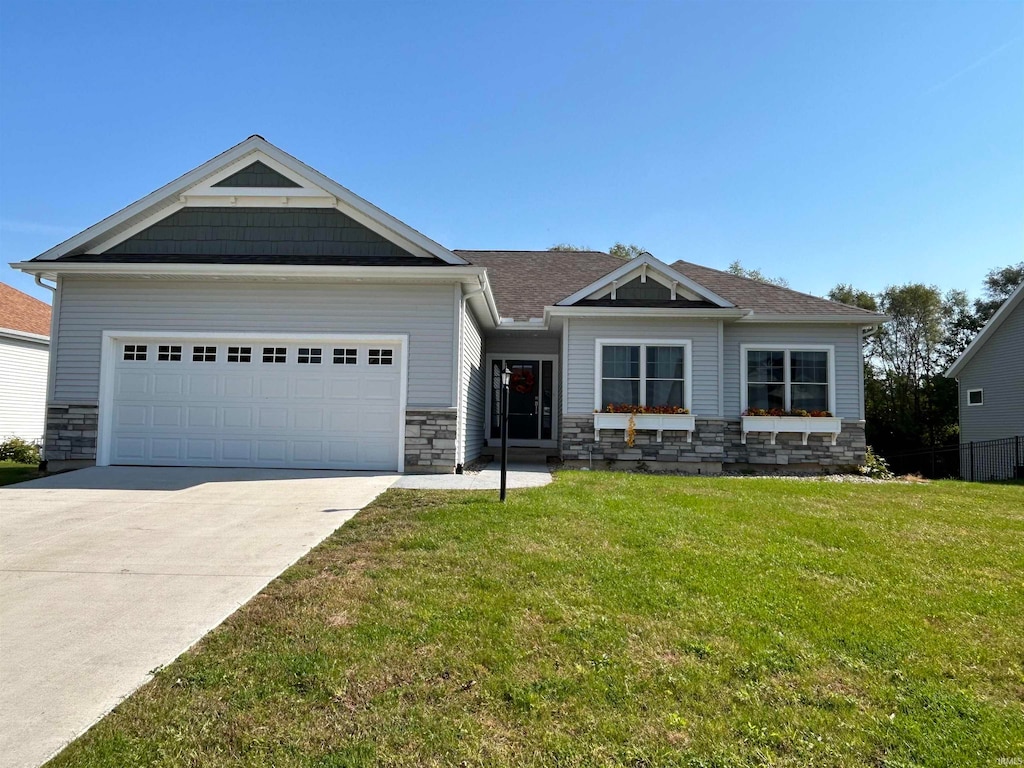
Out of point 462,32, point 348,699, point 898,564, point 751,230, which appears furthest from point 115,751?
point 751,230

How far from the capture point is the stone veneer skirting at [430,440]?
9594 mm

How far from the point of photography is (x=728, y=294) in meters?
13.1

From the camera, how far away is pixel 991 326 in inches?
674

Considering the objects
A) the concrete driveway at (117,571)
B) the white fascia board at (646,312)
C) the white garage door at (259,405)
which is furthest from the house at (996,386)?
the concrete driveway at (117,571)

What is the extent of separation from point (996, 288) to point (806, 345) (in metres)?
25.0

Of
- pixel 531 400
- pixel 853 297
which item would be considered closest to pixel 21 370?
pixel 531 400

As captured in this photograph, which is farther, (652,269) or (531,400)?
(531,400)

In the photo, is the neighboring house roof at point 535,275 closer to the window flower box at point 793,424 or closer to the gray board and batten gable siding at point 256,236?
the gray board and batten gable siding at point 256,236

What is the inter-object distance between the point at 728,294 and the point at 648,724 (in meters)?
12.2

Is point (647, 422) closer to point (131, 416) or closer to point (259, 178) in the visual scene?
point (259, 178)

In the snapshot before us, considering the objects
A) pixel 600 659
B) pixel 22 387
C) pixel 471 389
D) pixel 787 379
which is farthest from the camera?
pixel 22 387

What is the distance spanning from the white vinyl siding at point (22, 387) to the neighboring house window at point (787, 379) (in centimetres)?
1833

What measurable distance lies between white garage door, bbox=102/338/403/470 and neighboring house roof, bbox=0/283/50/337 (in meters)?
9.29

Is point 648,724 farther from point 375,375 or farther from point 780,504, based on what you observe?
point 375,375
